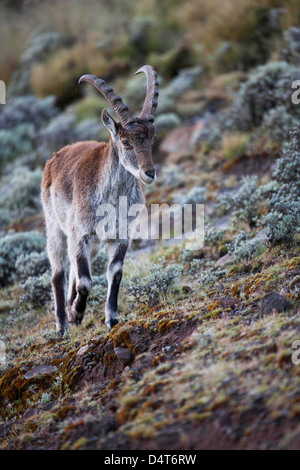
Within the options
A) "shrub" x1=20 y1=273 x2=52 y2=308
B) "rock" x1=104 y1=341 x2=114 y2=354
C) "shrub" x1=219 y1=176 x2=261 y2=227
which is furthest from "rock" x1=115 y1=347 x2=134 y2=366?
"shrub" x1=219 y1=176 x2=261 y2=227

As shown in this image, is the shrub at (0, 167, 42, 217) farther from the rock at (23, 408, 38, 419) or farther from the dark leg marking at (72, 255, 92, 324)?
the rock at (23, 408, 38, 419)

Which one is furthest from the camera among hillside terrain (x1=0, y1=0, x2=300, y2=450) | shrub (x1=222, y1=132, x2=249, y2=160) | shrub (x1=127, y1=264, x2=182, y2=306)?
shrub (x1=222, y1=132, x2=249, y2=160)

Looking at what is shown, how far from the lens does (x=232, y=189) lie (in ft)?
35.0

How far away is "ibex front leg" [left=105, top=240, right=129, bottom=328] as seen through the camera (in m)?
6.59

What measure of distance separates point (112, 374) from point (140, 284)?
1.87m

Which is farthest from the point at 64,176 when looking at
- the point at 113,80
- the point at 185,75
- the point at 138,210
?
the point at 113,80

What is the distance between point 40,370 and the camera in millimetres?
5934

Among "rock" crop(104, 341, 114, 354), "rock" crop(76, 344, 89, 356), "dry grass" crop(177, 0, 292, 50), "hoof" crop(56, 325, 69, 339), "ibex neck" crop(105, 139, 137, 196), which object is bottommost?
→ "hoof" crop(56, 325, 69, 339)

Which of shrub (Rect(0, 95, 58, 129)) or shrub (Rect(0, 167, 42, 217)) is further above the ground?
shrub (Rect(0, 95, 58, 129))

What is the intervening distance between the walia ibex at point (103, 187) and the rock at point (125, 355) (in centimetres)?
104

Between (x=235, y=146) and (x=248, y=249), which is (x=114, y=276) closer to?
(x=248, y=249)

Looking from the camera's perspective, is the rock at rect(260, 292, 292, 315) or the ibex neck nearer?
the rock at rect(260, 292, 292, 315)

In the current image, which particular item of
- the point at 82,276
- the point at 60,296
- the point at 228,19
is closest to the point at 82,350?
the point at 82,276
